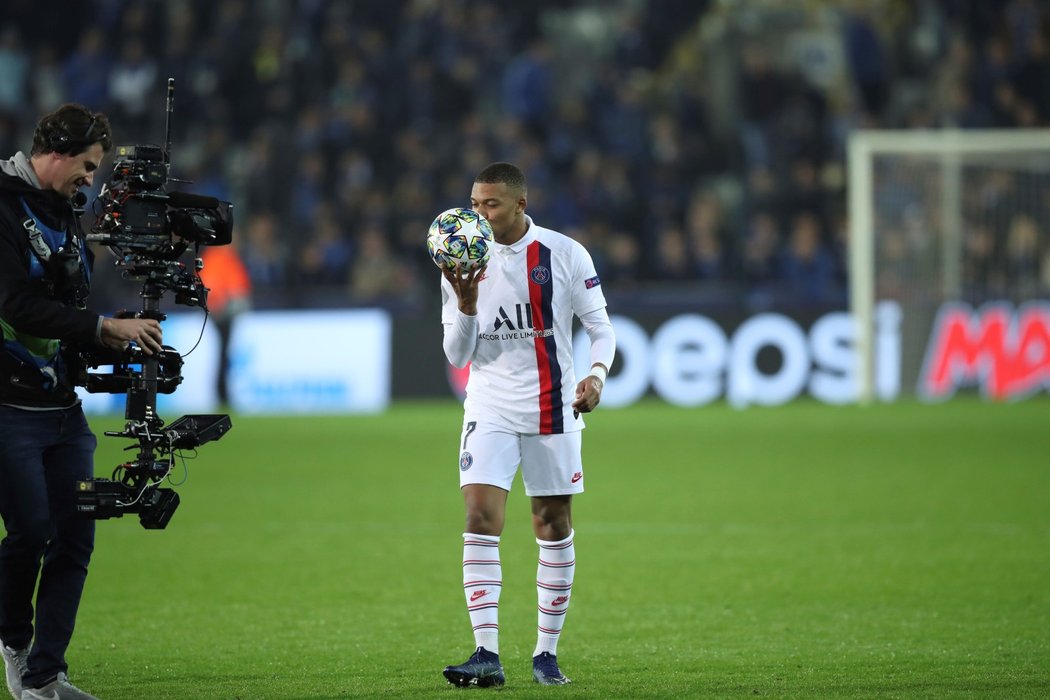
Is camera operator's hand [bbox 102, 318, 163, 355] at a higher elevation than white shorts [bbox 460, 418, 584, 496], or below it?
higher

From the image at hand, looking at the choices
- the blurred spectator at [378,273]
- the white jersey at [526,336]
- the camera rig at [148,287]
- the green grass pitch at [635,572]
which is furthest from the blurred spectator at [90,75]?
the camera rig at [148,287]

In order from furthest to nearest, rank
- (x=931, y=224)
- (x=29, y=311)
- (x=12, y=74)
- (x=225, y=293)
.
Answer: (x=12, y=74)
(x=225, y=293)
(x=931, y=224)
(x=29, y=311)

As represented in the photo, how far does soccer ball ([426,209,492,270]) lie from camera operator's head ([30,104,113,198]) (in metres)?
1.20

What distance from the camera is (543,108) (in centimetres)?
2255

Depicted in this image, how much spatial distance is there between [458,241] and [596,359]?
89 centimetres

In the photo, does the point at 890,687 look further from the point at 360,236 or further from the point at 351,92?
the point at 351,92

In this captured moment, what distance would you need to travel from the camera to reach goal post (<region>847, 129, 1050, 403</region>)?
19125 mm

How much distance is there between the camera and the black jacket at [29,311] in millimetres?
5195

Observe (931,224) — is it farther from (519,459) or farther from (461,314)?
(461,314)

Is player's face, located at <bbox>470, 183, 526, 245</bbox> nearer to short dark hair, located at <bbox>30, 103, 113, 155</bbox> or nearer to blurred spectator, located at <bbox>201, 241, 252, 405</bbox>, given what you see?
short dark hair, located at <bbox>30, 103, 113, 155</bbox>

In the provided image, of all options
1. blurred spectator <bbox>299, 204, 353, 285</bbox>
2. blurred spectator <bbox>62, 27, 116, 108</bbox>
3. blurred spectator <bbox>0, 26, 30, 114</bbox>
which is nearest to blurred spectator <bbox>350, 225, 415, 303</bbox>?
blurred spectator <bbox>299, 204, 353, 285</bbox>

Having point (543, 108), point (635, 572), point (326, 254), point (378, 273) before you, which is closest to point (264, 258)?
point (326, 254)

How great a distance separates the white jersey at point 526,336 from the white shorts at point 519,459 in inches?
2.0

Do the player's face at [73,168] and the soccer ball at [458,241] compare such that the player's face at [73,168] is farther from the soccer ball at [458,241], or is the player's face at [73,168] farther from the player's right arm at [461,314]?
the player's right arm at [461,314]
